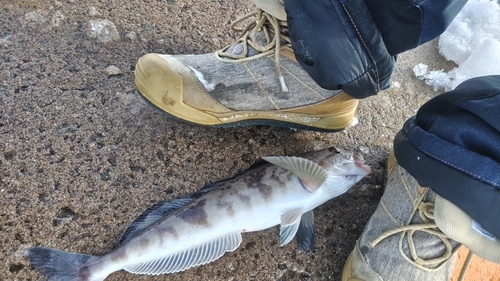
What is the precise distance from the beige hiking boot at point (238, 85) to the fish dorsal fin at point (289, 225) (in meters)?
0.52

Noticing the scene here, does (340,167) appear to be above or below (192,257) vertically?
above

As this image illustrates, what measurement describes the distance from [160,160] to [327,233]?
91 cm

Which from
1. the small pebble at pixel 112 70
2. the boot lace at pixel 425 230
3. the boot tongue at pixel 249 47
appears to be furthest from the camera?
the small pebble at pixel 112 70

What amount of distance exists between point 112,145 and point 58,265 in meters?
0.64

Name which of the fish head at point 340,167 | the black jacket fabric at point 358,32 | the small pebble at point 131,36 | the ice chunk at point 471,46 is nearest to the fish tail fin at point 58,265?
the fish head at point 340,167

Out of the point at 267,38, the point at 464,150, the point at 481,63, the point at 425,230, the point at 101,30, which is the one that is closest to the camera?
the point at 464,150

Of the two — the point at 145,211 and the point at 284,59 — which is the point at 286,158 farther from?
the point at 145,211

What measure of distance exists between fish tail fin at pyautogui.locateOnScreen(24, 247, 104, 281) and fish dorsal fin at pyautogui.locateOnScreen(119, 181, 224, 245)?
196 millimetres

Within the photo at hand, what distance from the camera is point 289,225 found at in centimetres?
182

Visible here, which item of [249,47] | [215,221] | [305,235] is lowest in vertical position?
[305,235]

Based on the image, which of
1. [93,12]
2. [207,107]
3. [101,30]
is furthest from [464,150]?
[93,12]

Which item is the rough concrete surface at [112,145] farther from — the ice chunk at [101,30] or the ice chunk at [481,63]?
the ice chunk at [481,63]

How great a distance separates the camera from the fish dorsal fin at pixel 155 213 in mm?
1753

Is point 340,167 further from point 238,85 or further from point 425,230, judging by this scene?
point 238,85
